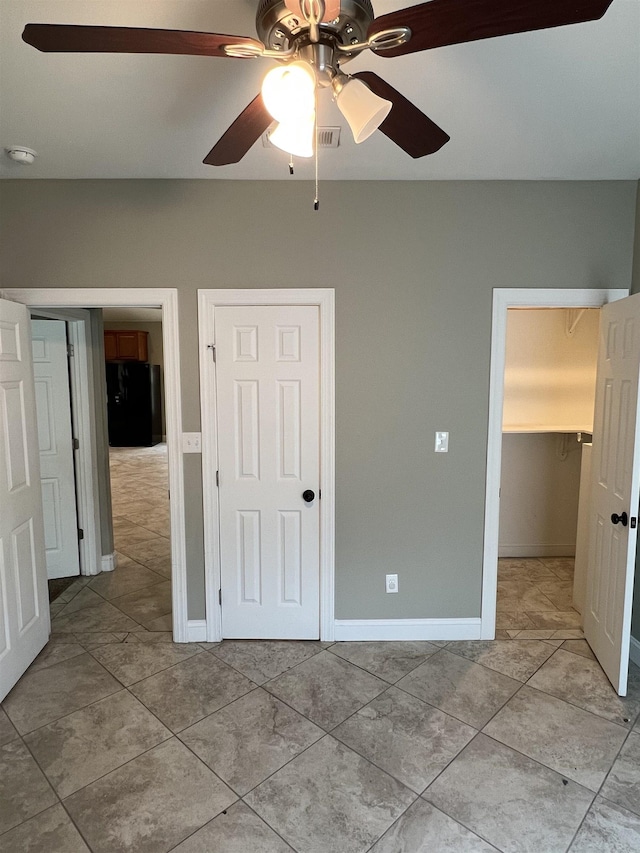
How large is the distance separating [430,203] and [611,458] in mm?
1658

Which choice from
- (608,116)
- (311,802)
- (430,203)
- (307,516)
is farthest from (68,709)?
(608,116)

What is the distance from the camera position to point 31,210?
2.56 m

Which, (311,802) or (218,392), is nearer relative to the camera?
(311,802)

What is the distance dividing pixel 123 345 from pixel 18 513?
24.0 ft

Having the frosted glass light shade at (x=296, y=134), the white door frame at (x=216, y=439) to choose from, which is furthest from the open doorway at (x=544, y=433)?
the frosted glass light shade at (x=296, y=134)

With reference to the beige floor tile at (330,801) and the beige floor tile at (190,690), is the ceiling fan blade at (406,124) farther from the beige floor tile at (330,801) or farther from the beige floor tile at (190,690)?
the beige floor tile at (190,690)

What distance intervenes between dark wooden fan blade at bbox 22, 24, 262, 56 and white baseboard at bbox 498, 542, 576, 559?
4.01 metres

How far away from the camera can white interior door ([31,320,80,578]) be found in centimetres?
352

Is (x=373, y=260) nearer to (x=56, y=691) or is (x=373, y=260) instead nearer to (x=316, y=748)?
(x=316, y=748)

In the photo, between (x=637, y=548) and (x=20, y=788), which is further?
(x=637, y=548)

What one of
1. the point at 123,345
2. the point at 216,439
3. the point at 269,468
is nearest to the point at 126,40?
the point at 216,439

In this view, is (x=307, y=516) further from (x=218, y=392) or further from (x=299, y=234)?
(x=299, y=234)

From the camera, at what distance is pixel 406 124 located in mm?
1417

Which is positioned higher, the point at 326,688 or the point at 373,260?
the point at 373,260
